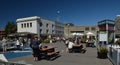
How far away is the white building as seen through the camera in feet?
225

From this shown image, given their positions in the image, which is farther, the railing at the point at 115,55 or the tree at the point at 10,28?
the tree at the point at 10,28

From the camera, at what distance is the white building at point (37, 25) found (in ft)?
225

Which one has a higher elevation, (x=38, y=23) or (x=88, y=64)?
(x=38, y=23)

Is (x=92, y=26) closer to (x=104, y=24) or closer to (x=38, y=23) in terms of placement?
(x=38, y=23)

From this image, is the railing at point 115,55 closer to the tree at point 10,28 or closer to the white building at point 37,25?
the white building at point 37,25

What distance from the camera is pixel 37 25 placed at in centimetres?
6831

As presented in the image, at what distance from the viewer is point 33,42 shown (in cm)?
1316

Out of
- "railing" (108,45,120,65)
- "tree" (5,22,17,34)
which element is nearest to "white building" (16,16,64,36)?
"tree" (5,22,17,34)

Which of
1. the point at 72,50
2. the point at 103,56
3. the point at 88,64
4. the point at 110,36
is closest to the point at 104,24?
the point at 110,36

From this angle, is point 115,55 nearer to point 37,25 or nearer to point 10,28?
point 37,25

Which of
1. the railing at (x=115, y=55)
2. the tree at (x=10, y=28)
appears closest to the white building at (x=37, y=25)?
the tree at (x=10, y=28)

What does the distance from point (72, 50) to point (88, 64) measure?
790 centimetres

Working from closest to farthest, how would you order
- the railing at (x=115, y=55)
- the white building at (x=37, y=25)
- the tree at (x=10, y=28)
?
the railing at (x=115, y=55) < the white building at (x=37, y=25) < the tree at (x=10, y=28)


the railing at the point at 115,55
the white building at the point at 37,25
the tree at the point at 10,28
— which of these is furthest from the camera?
the tree at the point at 10,28
